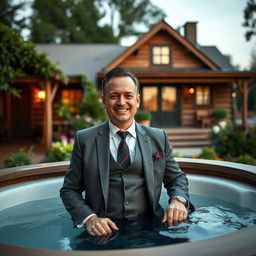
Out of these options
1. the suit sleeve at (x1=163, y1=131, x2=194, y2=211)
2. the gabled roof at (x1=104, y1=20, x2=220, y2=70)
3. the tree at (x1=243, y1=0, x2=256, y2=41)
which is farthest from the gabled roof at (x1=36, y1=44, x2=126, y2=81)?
the tree at (x1=243, y1=0, x2=256, y2=41)

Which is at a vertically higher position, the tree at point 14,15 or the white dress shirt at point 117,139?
the tree at point 14,15

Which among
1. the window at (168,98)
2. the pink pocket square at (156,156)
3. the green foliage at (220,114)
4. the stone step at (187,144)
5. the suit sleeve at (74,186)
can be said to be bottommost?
the stone step at (187,144)

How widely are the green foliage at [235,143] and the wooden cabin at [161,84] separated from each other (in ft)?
17.7

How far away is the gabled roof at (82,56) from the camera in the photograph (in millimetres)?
14641

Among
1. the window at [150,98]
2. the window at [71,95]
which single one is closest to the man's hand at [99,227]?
the window at [71,95]

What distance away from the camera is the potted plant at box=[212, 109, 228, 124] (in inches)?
548

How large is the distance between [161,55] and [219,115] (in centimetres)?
388

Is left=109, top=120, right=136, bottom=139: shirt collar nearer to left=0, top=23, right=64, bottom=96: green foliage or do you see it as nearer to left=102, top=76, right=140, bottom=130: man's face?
left=102, top=76, right=140, bottom=130: man's face

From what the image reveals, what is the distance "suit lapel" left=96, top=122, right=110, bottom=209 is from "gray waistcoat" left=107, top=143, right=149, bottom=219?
0.18 ft

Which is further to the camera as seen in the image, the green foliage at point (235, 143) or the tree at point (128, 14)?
the tree at point (128, 14)

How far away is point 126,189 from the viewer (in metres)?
2.26

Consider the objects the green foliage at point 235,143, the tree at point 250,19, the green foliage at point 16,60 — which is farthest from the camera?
the tree at point 250,19

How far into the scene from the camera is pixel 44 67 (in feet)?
28.1

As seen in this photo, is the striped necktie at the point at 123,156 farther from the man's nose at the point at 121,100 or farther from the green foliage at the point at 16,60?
the green foliage at the point at 16,60
